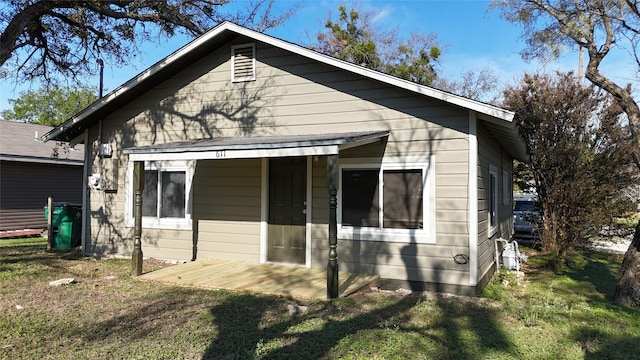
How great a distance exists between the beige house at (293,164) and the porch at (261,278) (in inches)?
12.4

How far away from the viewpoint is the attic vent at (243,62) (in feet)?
25.8

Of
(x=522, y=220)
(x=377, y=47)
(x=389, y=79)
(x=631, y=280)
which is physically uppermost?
(x=377, y=47)

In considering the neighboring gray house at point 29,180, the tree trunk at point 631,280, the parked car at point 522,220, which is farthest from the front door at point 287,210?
the neighboring gray house at point 29,180

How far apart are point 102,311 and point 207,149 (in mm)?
2685

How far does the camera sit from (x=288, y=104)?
7.52 m


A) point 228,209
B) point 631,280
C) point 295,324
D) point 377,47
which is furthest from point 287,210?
point 377,47

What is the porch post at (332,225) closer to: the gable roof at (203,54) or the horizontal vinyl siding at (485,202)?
the gable roof at (203,54)

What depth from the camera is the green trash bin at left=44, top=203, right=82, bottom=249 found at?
32.9ft

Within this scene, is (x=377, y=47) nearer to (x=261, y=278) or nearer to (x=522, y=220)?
(x=522, y=220)

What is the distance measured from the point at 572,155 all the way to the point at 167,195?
32.7ft

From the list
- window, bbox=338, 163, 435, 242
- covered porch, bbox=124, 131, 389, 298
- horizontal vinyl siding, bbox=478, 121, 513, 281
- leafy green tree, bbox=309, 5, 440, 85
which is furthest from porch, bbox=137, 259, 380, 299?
leafy green tree, bbox=309, 5, 440, 85

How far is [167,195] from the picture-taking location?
8.47m

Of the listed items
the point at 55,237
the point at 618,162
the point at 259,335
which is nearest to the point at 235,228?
the point at 259,335

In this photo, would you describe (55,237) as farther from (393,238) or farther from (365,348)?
(365,348)
